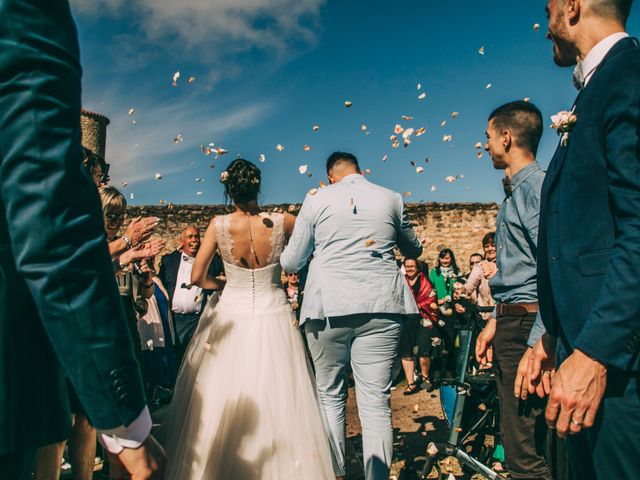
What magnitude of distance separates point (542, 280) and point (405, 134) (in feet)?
11.1

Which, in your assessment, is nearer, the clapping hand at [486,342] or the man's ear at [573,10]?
the man's ear at [573,10]

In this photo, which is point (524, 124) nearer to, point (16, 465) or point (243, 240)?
point (243, 240)

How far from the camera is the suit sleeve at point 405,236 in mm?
3498

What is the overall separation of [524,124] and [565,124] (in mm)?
1602

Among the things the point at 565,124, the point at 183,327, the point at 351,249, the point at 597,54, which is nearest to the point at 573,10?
the point at 597,54

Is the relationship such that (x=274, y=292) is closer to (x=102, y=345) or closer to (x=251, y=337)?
(x=251, y=337)

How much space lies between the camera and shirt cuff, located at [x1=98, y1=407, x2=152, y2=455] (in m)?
1.08

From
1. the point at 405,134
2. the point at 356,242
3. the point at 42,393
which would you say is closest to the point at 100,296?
the point at 42,393

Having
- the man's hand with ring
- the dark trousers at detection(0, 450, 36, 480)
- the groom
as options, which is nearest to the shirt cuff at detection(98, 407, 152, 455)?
the dark trousers at detection(0, 450, 36, 480)

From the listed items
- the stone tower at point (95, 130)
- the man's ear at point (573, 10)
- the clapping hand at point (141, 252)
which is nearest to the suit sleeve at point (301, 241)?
the clapping hand at point (141, 252)

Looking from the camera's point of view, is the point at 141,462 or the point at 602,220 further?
the point at 602,220

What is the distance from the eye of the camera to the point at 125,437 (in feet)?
3.56

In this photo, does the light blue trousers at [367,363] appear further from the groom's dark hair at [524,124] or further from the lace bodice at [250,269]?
the groom's dark hair at [524,124]

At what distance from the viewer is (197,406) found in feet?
10.7
